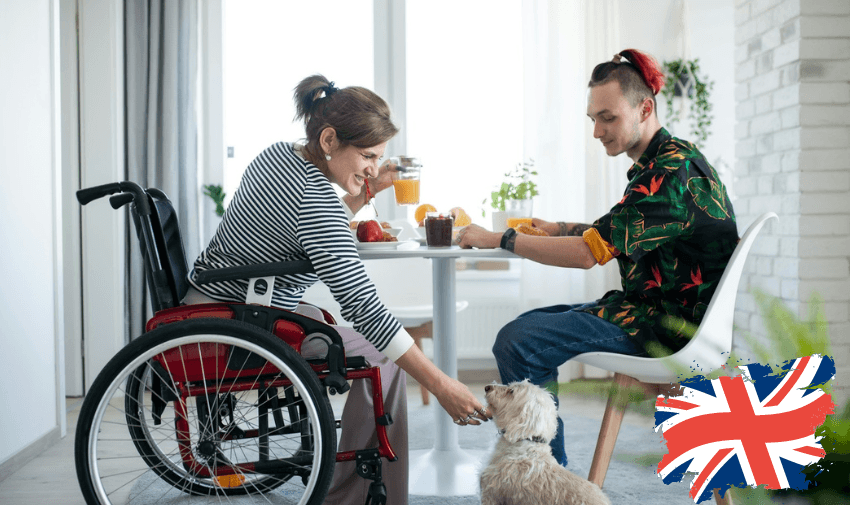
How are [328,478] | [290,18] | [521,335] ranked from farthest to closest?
1. [290,18]
2. [521,335]
3. [328,478]

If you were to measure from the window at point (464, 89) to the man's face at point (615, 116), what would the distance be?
77.4 inches

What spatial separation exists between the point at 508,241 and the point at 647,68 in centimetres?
54

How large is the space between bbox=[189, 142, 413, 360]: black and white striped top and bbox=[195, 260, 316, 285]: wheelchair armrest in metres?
0.03

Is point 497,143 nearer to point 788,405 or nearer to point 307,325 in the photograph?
point 307,325

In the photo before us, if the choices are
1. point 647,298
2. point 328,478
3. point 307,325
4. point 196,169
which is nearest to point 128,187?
point 307,325

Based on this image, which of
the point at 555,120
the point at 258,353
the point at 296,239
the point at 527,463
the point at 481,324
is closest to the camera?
the point at 527,463

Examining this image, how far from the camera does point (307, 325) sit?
4.60ft

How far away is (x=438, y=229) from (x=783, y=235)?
1434 mm

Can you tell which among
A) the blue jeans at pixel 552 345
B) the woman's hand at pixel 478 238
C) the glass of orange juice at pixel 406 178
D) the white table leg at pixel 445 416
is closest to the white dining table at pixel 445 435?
the white table leg at pixel 445 416

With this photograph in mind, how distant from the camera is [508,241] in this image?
1620 millimetres

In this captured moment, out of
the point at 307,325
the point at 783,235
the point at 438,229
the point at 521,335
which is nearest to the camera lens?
the point at 307,325

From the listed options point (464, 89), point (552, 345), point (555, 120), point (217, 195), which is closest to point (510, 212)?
point (552, 345)

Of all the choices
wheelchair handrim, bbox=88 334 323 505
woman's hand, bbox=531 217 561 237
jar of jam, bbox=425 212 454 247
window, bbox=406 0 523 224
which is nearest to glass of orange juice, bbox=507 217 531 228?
woman's hand, bbox=531 217 561 237

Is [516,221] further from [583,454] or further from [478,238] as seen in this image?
[583,454]
